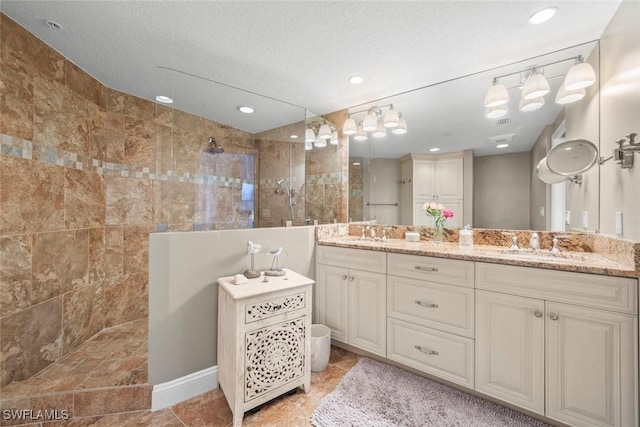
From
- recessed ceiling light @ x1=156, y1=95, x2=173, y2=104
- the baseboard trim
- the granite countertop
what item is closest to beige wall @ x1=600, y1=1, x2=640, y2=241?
the granite countertop

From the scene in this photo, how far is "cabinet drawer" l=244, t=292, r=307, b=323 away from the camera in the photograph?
1.45 metres

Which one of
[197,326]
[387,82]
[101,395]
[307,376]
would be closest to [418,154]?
[387,82]

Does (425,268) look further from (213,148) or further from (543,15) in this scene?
(213,148)

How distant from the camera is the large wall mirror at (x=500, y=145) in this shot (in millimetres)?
1709

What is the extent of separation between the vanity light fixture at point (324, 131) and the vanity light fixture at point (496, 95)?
1.46m

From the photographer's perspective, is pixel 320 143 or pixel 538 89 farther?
pixel 320 143

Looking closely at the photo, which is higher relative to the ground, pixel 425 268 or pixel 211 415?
pixel 425 268

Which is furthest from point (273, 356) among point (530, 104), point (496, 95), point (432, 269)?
point (530, 104)

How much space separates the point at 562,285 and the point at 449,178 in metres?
1.13

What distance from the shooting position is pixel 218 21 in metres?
1.47

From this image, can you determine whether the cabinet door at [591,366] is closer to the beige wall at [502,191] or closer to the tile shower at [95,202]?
the beige wall at [502,191]

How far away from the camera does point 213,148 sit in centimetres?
214

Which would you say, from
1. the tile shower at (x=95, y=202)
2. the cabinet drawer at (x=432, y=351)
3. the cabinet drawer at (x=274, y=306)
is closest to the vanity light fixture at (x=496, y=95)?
the tile shower at (x=95, y=202)

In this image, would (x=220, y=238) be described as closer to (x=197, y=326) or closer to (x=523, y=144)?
(x=197, y=326)
